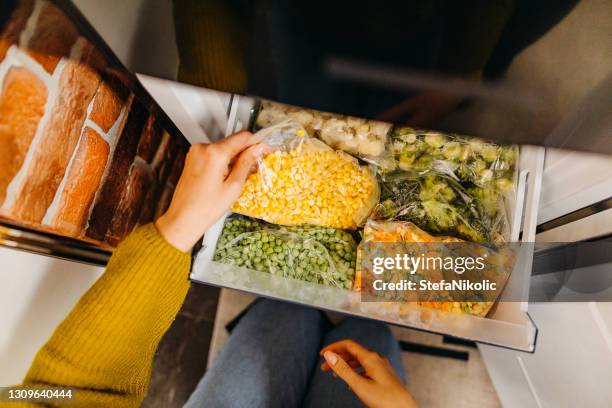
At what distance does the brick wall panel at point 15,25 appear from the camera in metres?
0.43

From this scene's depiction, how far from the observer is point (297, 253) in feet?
2.48

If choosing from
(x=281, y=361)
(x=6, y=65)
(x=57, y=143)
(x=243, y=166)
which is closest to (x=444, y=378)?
(x=281, y=361)

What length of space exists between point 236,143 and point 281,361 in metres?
0.66

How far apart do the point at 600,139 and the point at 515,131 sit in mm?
78

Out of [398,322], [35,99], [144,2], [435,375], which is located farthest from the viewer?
[435,375]

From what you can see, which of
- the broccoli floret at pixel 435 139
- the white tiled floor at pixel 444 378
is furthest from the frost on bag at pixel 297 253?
the white tiled floor at pixel 444 378

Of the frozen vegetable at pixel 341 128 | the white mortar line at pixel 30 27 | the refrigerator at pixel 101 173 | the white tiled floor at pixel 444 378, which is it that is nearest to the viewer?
the white mortar line at pixel 30 27

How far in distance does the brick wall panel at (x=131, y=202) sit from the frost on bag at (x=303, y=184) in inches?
13.8

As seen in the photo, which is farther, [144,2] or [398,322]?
[398,322]

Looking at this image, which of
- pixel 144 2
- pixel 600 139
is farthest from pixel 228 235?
pixel 600 139

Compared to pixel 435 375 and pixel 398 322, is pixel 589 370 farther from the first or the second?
pixel 435 375

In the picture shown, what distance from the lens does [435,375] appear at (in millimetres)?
1267

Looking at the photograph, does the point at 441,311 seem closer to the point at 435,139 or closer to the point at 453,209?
the point at 453,209

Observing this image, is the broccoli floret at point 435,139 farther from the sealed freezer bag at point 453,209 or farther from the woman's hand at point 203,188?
the woman's hand at point 203,188
